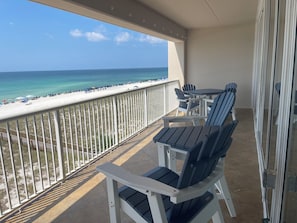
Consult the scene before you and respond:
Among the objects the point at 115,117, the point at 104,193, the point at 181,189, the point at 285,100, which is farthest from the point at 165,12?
the point at 181,189

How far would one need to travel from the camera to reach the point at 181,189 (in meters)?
1.08

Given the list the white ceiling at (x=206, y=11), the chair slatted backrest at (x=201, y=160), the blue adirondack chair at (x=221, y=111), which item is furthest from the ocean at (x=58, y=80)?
the chair slatted backrest at (x=201, y=160)

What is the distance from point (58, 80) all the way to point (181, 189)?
27778mm

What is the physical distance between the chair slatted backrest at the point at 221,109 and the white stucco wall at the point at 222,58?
473 centimetres

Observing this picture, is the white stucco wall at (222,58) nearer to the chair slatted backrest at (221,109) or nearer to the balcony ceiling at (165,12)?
the balcony ceiling at (165,12)

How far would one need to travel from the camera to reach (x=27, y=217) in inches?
77.9

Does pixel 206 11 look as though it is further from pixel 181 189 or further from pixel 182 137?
pixel 181 189

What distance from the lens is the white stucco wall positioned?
6500 millimetres

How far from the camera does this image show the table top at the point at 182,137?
1676mm

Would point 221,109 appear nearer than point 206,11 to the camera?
Yes

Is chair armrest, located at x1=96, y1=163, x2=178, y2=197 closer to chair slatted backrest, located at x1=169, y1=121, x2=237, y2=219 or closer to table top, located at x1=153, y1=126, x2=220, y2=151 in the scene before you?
chair slatted backrest, located at x1=169, y1=121, x2=237, y2=219

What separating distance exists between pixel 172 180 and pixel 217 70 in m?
5.99

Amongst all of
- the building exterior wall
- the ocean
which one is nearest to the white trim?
the building exterior wall

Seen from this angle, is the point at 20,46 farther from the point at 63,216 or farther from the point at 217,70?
the point at 63,216
